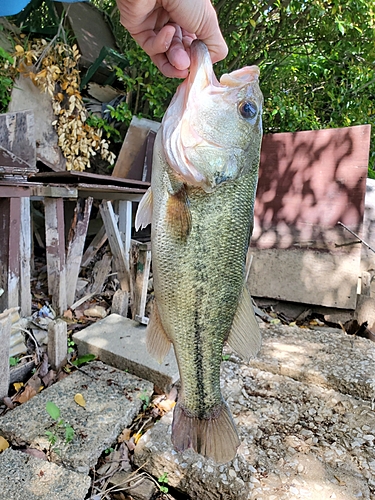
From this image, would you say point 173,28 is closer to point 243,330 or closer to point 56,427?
point 243,330

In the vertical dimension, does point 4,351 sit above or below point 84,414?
above

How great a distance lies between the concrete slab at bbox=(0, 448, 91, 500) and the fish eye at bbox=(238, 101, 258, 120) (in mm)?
2232

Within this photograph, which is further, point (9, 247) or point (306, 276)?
point (306, 276)

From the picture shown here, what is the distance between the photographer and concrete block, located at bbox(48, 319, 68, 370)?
3.28m

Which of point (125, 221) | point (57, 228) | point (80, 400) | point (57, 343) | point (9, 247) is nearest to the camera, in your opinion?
point (80, 400)

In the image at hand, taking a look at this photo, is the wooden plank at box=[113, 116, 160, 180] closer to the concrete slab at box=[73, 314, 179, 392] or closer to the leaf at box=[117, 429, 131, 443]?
the concrete slab at box=[73, 314, 179, 392]

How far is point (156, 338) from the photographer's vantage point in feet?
5.43

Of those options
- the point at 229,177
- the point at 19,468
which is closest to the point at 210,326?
the point at 229,177

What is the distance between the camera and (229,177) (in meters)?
1.47

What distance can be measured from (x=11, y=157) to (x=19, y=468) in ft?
8.27

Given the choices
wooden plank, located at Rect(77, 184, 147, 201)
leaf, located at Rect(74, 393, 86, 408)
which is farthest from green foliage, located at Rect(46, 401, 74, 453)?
wooden plank, located at Rect(77, 184, 147, 201)

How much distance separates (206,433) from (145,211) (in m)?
1.02

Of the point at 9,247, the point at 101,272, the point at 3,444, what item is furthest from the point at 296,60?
the point at 3,444

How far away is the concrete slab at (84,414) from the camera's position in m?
2.52
